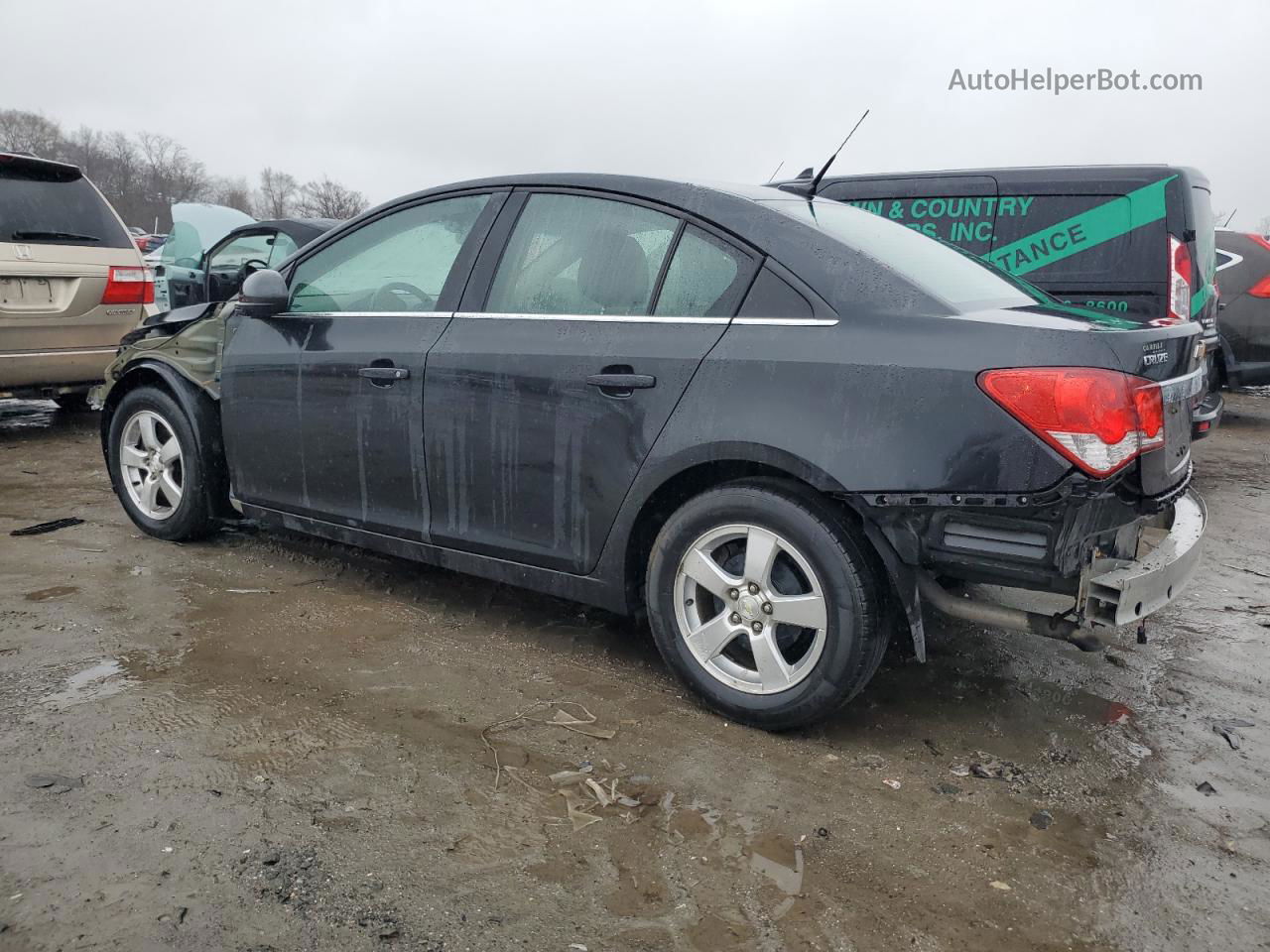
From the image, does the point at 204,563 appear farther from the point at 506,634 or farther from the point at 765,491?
the point at 765,491

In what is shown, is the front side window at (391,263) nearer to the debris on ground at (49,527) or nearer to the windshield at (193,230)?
the debris on ground at (49,527)

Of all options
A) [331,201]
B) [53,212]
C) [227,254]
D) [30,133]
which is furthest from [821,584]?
[30,133]

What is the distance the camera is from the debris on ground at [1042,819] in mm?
2455

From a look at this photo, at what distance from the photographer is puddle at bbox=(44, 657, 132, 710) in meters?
2.92

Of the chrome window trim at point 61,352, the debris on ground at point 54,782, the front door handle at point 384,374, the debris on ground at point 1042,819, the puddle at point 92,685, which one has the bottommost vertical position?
the debris on ground at point 1042,819

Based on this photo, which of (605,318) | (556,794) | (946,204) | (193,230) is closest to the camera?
(556,794)

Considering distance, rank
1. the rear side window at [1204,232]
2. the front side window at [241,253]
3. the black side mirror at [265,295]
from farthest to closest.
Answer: the front side window at [241,253] < the rear side window at [1204,232] < the black side mirror at [265,295]

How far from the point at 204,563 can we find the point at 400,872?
2570 mm

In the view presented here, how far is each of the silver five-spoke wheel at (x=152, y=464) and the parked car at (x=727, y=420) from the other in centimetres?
66

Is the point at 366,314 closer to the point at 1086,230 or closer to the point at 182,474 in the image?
the point at 182,474

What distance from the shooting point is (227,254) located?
376 inches

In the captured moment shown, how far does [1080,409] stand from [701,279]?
3.75 feet

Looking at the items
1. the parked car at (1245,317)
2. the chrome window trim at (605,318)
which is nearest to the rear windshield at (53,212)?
the chrome window trim at (605,318)

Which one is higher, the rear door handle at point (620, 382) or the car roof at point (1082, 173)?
the car roof at point (1082, 173)
